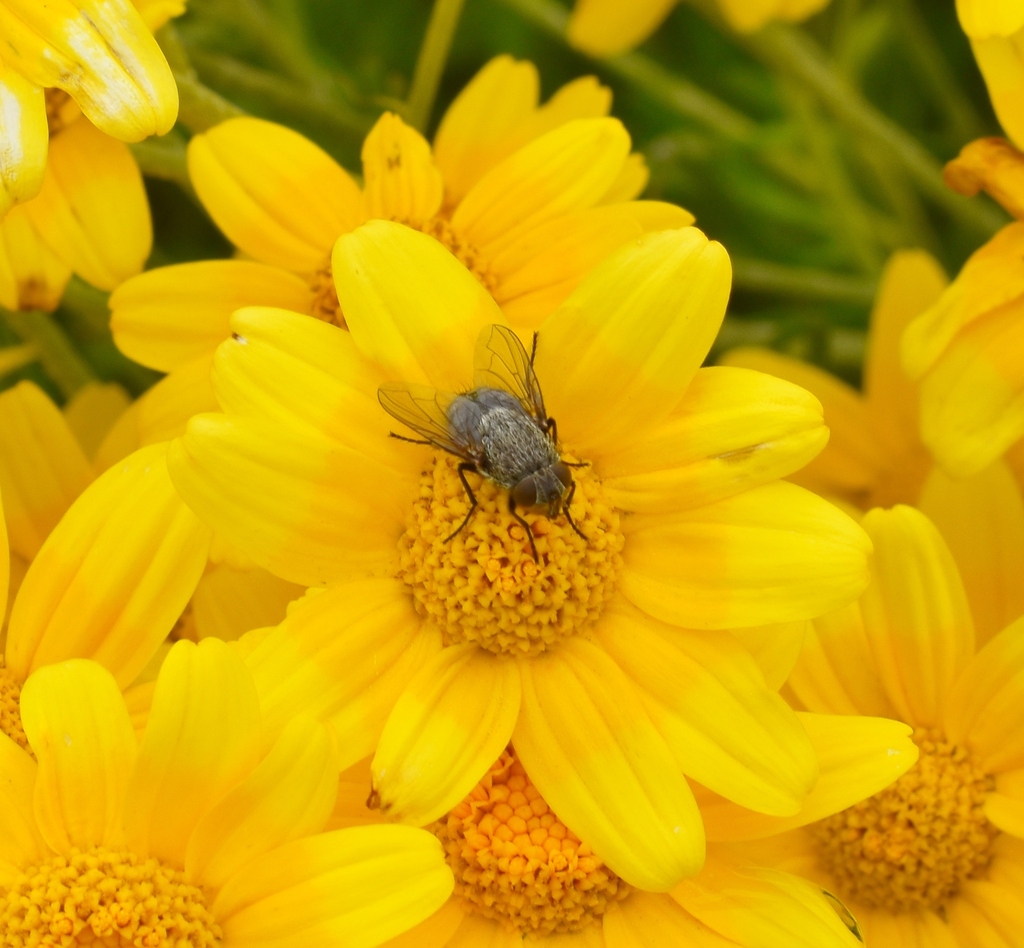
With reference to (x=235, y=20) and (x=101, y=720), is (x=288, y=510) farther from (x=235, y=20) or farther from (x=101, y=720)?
(x=235, y=20)

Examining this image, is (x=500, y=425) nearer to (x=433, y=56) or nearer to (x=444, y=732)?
(x=444, y=732)

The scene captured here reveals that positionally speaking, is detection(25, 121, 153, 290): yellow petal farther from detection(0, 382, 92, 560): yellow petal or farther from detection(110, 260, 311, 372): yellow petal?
detection(0, 382, 92, 560): yellow petal

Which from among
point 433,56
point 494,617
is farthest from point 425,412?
point 433,56

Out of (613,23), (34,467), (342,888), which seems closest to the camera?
(342,888)

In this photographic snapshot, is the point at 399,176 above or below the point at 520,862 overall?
above

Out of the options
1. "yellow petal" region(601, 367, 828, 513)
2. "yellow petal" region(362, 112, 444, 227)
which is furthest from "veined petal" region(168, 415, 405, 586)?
"yellow petal" region(362, 112, 444, 227)

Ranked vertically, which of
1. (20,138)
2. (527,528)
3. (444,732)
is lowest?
(444,732)
